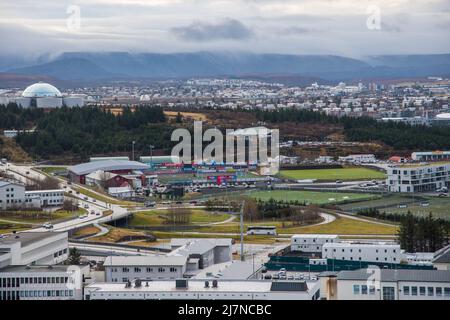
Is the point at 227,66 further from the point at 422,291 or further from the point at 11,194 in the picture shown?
the point at 422,291

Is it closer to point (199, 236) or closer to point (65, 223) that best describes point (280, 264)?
point (199, 236)

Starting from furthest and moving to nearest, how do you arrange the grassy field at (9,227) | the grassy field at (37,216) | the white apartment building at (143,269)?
1. the grassy field at (37,216)
2. the grassy field at (9,227)
3. the white apartment building at (143,269)

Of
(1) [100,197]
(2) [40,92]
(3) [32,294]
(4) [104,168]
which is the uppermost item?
(2) [40,92]

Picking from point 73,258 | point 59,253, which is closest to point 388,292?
point 73,258

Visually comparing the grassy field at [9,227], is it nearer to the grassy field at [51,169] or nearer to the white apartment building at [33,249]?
the white apartment building at [33,249]

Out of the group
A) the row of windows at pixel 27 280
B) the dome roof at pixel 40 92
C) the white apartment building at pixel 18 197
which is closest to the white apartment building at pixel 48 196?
the white apartment building at pixel 18 197

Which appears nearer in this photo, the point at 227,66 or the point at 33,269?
the point at 33,269
